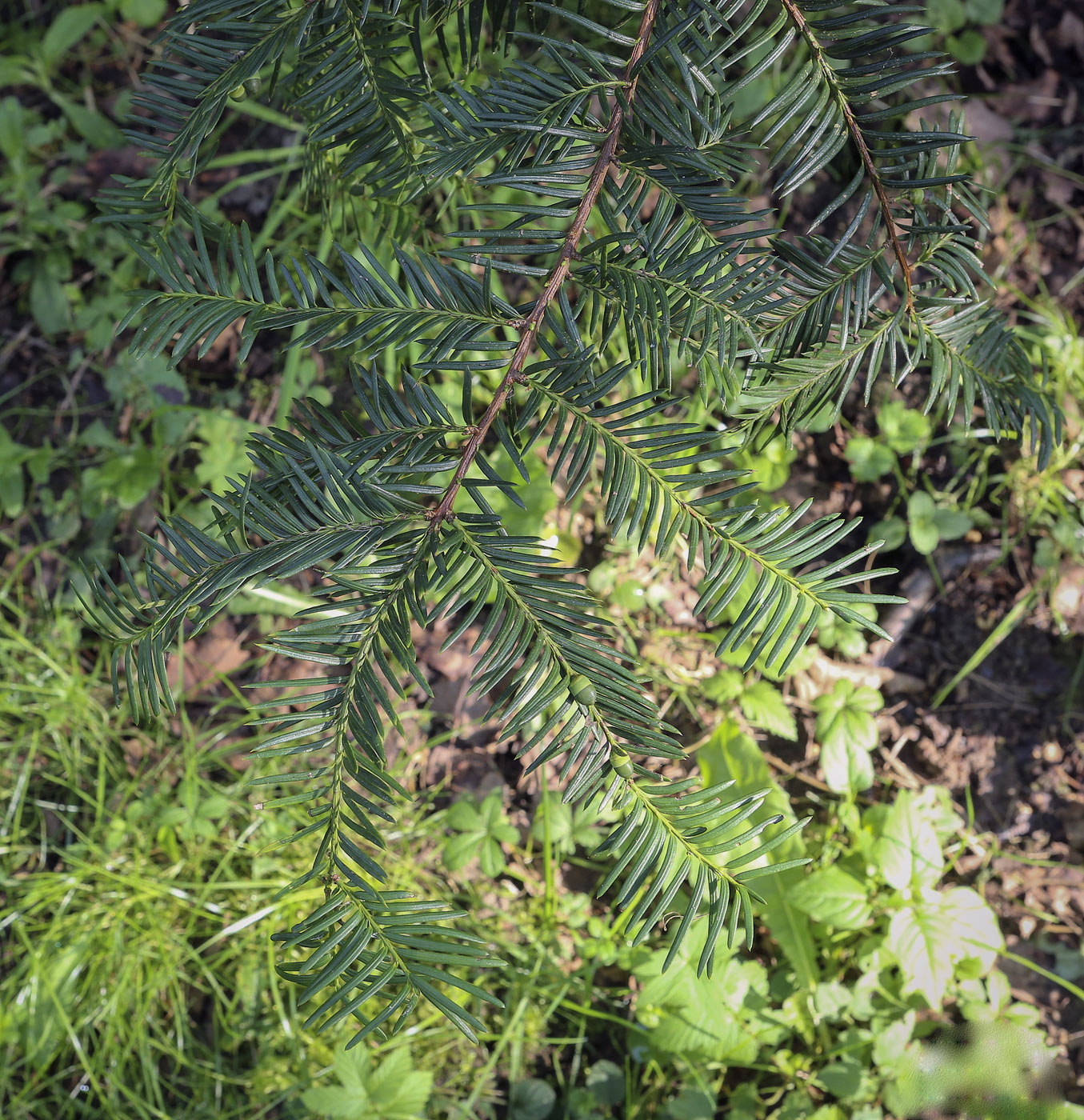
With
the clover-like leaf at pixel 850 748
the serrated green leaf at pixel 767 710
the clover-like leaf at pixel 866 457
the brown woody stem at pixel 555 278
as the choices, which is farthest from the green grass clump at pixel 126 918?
the clover-like leaf at pixel 866 457

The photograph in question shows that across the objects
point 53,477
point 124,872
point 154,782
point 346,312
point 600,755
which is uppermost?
point 346,312

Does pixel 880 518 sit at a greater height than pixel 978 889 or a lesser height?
greater

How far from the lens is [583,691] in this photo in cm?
62

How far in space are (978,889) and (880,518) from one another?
0.83 meters

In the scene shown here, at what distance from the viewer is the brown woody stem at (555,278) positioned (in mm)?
649

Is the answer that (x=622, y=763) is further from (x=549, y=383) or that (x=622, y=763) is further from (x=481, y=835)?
(x=481, y=835)

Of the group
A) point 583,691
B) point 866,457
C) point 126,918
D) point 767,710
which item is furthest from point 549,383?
point 126,918

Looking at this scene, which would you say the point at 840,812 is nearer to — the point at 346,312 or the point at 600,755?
the point at 600,755

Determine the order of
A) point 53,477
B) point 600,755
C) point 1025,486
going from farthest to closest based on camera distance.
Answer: point 53,477, point 1025,486, point 600,755

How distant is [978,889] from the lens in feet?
5.49

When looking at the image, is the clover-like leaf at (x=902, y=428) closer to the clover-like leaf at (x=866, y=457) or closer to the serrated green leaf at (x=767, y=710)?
the clover-like leaf at (x=866, y=457)

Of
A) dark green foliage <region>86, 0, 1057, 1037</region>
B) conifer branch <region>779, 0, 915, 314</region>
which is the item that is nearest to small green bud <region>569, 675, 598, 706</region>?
dark green foliage <region>86, 0, 1057, 1037</region>

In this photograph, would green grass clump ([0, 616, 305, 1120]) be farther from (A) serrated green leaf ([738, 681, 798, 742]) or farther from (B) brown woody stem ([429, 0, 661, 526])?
(B) brown woody stem ([429, 0, 661, 526])

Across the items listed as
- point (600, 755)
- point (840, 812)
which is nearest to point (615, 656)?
point (600, 755)
